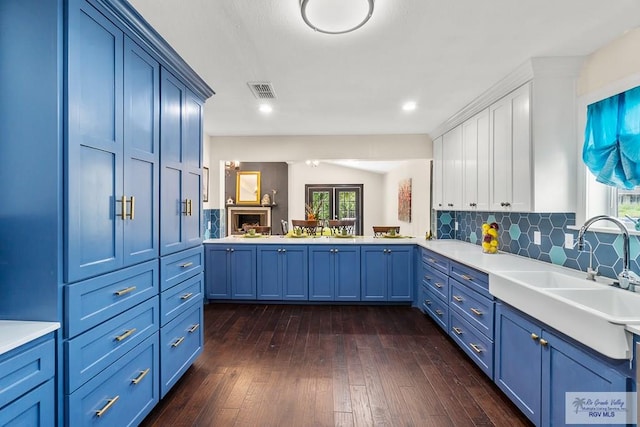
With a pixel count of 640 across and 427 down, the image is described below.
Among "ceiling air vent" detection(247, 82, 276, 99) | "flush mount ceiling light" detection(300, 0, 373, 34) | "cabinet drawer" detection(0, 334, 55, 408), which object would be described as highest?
"ceiling air vent" detection(247, 82, 276, 99)

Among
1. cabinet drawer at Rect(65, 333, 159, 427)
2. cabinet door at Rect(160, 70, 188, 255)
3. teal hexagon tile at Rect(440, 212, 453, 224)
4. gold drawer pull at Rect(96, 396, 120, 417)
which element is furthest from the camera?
→ teal hexagon tile at Rect(440, 212, 453, 224)

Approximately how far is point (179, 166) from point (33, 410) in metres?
1.49

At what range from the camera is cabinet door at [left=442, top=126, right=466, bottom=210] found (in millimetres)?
3577

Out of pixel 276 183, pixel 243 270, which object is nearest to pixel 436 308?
pixel 243 270

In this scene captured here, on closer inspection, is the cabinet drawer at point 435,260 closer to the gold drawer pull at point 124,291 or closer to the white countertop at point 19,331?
the gold drawer pull at point 124,291

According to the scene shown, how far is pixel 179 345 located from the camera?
224cm

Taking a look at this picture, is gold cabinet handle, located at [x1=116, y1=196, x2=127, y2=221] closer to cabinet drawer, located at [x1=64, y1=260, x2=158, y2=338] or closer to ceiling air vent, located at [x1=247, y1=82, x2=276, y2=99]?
cabinet drawer, located at [x1=64, y1=260, x2=158, y2=338]

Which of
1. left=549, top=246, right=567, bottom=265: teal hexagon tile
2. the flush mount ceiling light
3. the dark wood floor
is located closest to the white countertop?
the dark wood floor

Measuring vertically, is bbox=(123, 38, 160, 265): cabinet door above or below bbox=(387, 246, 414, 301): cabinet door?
above

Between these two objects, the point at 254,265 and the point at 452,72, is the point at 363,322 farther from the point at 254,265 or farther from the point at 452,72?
the point at 452,72

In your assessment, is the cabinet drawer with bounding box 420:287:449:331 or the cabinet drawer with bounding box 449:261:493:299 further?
the cabinet drawer with bounding box 420:287:449:331

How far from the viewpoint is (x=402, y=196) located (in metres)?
6.98

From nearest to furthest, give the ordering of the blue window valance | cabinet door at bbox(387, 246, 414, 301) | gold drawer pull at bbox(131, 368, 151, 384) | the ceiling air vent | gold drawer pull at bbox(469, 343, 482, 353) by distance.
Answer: gold drawer pull at bbox(131, 368, 151, 384)
the blue window valance
gold drawer pull at bbox(469, 343, 482, 353)
the ceiling air vent
cabinet door at bbox(387, 246, 414, 301)

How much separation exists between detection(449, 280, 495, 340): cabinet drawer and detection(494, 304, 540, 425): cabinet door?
0.33 ft
